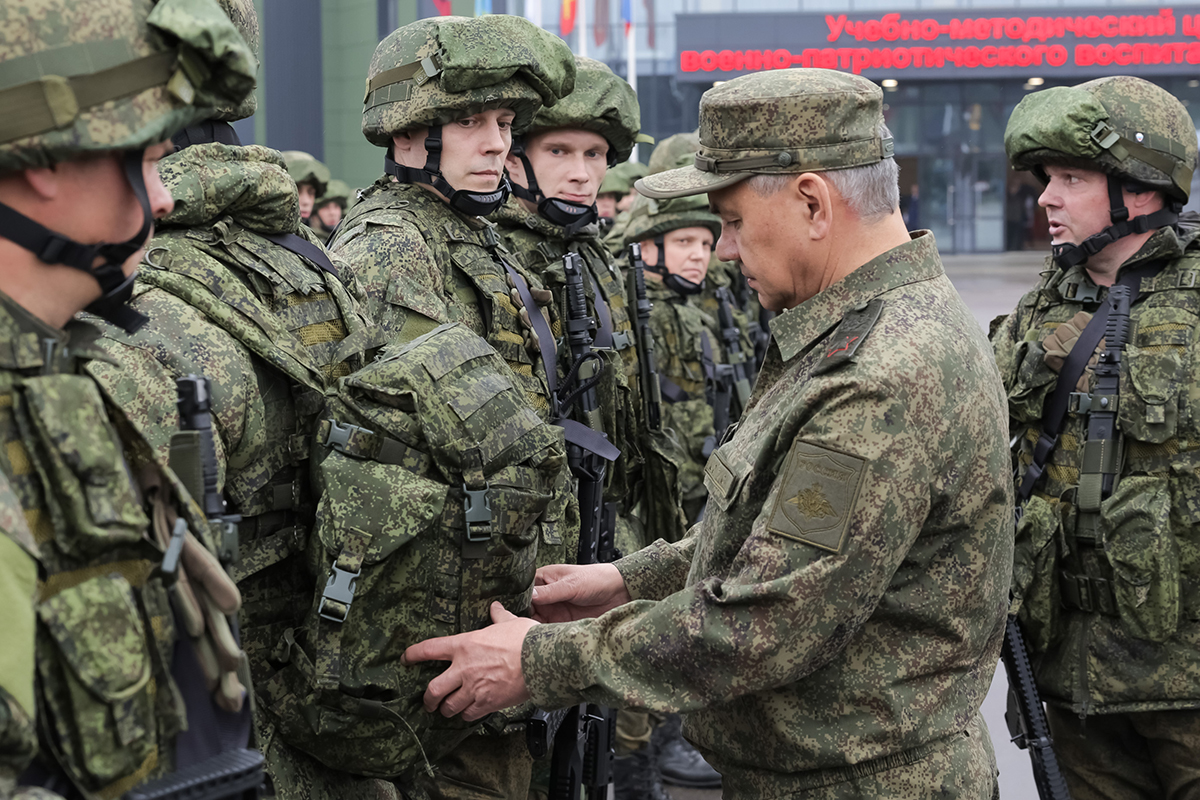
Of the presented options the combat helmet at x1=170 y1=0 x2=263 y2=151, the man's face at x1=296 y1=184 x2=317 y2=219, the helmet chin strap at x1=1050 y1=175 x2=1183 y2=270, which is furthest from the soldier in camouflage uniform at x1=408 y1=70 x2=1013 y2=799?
the man's face at x1=296 y1=184 x2=317 y2=219

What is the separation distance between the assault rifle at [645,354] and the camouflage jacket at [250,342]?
2587 mm

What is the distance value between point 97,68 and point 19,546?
2.02 feet

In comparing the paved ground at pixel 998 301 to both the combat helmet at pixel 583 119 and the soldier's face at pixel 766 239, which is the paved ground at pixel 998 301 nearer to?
the combat helmet at pixel 583 119

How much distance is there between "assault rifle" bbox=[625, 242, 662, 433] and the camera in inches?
206

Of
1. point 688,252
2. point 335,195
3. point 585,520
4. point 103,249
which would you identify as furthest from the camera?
point 335,195

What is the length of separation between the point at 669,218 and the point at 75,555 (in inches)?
209

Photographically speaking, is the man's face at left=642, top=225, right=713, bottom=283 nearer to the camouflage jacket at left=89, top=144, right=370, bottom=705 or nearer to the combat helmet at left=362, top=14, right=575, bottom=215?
the combat helmet at left=362, top=14, right=575, bottom=215

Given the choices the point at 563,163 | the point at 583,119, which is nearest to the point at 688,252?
the point at 563,163

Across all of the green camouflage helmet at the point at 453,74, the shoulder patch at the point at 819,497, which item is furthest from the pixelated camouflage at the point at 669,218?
the shoulder patch at the point at 819,497

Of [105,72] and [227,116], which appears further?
[227,116]

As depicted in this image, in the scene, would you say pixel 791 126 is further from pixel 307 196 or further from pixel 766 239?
pixel 307 196

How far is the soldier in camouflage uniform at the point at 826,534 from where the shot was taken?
2039mm

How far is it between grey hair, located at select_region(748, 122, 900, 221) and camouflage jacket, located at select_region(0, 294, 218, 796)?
4.27 feet

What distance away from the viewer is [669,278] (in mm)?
6719
